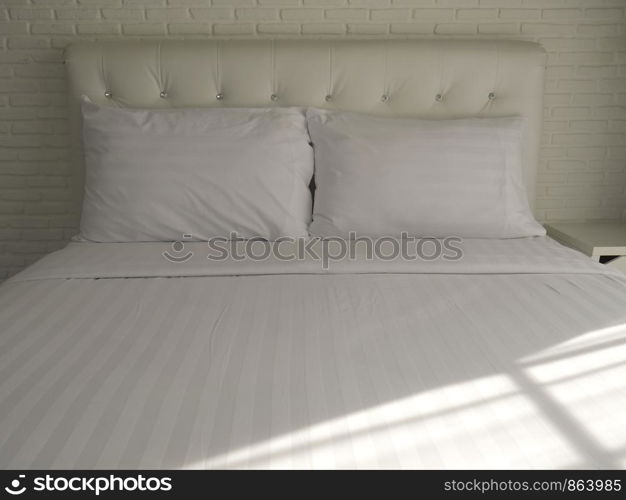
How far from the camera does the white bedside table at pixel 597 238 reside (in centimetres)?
211

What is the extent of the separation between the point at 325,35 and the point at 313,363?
62.9 inches

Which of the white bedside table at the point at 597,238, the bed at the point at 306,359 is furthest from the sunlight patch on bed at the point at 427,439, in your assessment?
the white bedside table at the point at 597,238

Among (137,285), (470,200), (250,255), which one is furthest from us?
(470,200)

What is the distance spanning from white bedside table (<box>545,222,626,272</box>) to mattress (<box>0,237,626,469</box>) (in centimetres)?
41

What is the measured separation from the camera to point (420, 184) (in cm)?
193

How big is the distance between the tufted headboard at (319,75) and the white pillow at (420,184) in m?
0.26

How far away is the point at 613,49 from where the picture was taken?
2.37 m

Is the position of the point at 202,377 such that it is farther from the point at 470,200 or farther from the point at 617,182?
the point at 617,182

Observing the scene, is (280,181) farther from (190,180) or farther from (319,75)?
(319,75)

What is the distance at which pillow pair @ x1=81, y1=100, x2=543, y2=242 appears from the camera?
1.93 metres

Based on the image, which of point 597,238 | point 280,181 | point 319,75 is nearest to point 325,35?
point 319,75

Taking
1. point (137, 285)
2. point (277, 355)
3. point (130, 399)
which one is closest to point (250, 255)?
point (137, 285)

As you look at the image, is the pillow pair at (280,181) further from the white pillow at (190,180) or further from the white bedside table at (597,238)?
the white bedside table at (597,238)

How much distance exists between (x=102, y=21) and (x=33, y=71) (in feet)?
1.13
